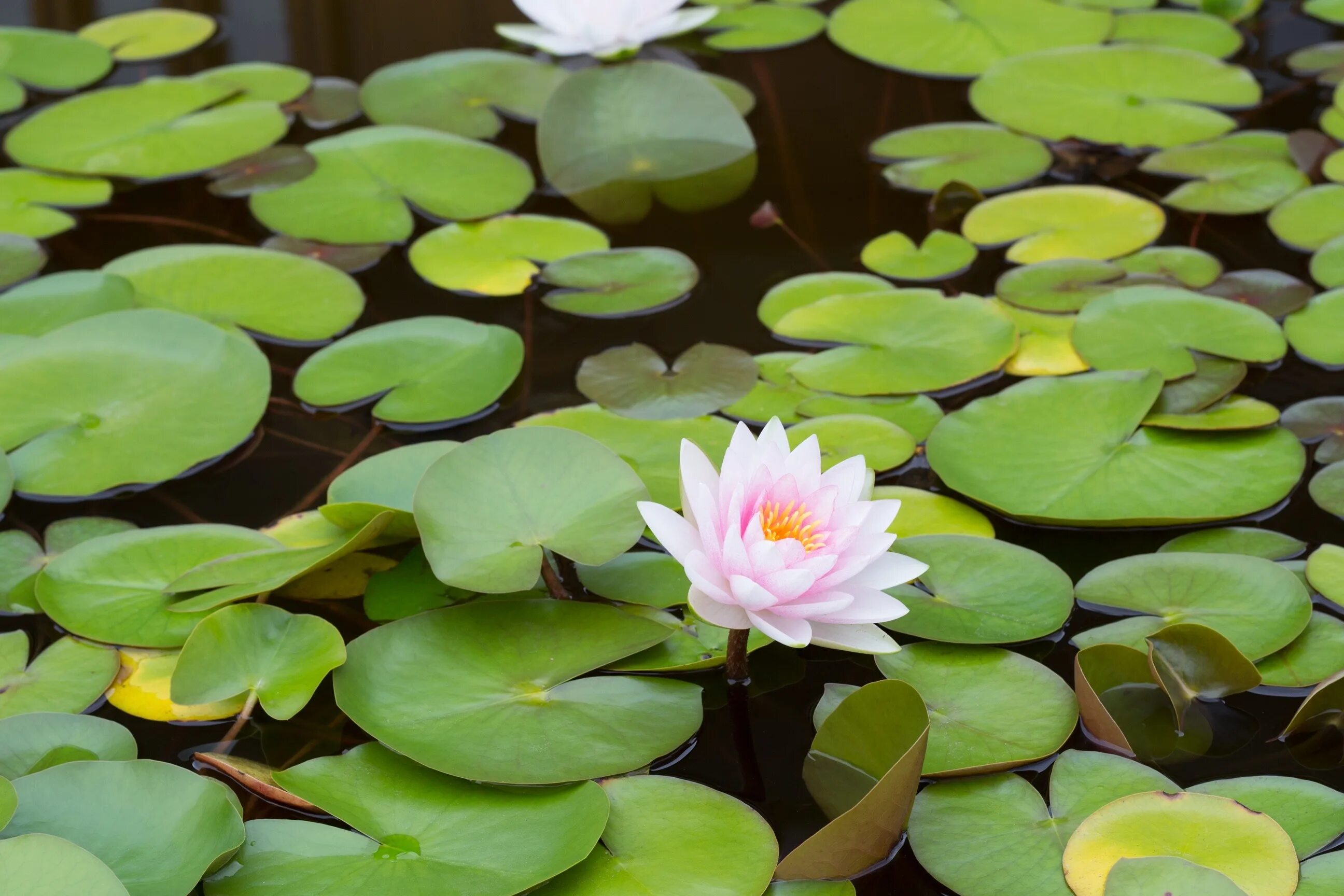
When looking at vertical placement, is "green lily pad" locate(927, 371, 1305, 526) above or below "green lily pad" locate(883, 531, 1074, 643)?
above

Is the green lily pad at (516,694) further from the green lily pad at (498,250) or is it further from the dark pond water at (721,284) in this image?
the green lily pad at (498,250)

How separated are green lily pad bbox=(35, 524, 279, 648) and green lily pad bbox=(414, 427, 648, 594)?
25cm

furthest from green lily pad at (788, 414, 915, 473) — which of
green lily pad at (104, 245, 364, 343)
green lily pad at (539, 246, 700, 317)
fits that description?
green lily pad at (104, 245, 364, 343)

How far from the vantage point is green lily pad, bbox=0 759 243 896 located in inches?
38.3

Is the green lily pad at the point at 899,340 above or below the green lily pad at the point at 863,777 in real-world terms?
above

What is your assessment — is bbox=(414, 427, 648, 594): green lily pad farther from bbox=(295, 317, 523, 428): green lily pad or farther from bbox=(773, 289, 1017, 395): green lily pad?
bbox=(773, 289, 1017, 395): green lily pad

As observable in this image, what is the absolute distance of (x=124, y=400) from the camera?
156 centimetres

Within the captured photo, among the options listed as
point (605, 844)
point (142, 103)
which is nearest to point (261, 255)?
point (142, 103)

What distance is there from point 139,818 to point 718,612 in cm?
55

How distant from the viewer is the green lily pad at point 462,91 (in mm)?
2297

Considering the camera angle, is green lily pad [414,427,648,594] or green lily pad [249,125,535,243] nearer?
green lily pad [414,427,648,594]

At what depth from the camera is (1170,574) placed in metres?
1.32

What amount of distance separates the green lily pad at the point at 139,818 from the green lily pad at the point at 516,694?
157 millimetres

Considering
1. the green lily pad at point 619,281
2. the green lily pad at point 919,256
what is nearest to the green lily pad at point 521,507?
the green lily pad at point 619,281
